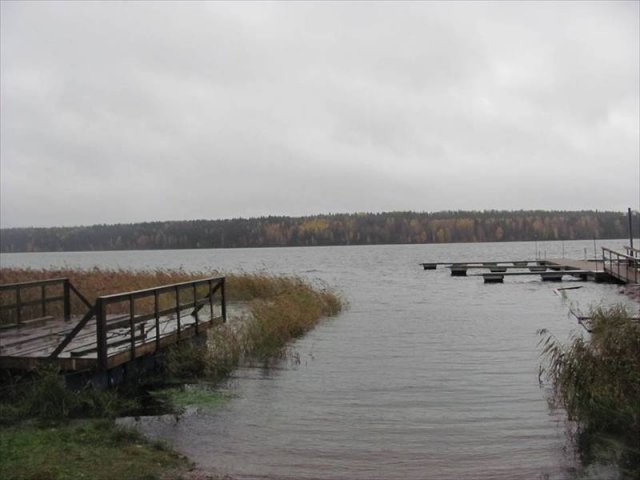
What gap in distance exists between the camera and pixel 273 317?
18.3 meters

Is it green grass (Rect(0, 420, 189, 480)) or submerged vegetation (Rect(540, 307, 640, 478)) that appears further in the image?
submerged vegetation (Rect(540, 307, 640, 478))

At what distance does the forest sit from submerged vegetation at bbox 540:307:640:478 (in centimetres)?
14364

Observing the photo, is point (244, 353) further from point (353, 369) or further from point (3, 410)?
point (3, 410)

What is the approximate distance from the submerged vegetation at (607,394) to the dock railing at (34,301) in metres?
9.51

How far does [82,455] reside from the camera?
7.74 meters

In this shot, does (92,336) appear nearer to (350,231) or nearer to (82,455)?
(82,455)

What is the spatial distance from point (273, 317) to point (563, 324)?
34.5 ft

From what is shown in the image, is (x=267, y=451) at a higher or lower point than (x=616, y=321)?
lower

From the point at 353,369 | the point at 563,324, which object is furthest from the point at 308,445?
the point at 563,324

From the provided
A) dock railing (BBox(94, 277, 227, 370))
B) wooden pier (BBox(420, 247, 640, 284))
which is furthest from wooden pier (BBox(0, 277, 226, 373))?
wooden pier (BBox(420, 247, 640, 284))

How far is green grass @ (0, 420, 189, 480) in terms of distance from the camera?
709 centimetres

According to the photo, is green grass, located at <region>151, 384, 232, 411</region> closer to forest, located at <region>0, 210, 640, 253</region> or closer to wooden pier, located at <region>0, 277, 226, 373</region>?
wooden pier, located at <region>0, 277, 226, 373</region>

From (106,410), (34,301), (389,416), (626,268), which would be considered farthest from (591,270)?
(106,410)

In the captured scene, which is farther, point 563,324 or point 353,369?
point 563,324
